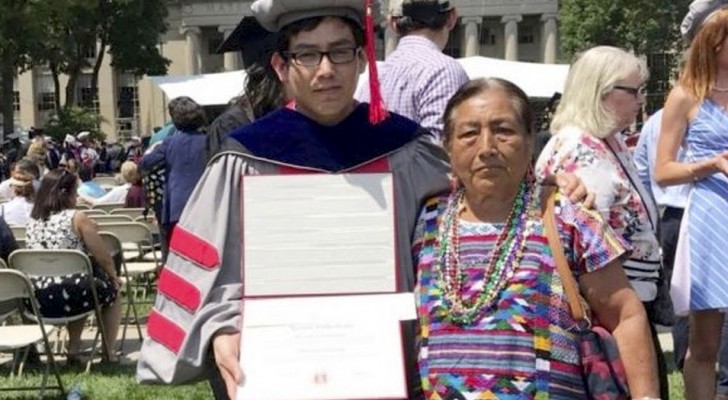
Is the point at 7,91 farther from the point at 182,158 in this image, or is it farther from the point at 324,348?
the point at 324,348

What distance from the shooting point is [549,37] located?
283 ft

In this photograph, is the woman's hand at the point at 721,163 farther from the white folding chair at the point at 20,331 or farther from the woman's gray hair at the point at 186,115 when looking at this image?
the woman's gray hair at the point at 186,115

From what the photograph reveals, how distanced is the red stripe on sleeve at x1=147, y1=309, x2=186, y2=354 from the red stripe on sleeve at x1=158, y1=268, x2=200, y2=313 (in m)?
0.06

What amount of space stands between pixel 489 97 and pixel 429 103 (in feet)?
5.86

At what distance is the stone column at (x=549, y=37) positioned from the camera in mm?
85875

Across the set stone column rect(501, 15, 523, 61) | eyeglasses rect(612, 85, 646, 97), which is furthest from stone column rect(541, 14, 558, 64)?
eyeglasses rect(612, 85, 646, 97)

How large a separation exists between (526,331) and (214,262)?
2.55 ft

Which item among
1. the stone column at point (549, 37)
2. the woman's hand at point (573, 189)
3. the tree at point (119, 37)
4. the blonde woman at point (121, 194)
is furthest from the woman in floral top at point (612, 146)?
the stone column at point (549, 37)

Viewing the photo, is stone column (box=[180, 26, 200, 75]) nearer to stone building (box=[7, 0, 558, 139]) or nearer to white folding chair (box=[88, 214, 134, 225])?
stone building (box=[7, 0, 558, 139])

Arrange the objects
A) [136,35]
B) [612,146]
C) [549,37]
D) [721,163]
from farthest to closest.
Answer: [549,37] → [136,35] → [721,163] → [612,146]

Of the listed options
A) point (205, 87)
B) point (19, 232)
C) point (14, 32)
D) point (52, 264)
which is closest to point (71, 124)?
point (14, 32)

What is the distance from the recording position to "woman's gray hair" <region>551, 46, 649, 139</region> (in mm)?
3887

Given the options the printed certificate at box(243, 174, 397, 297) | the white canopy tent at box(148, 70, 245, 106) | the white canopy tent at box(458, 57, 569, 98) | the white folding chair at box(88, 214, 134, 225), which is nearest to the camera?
the printed certificate at box(243, 174, 397, 297)

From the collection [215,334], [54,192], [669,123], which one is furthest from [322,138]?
[54,192]
